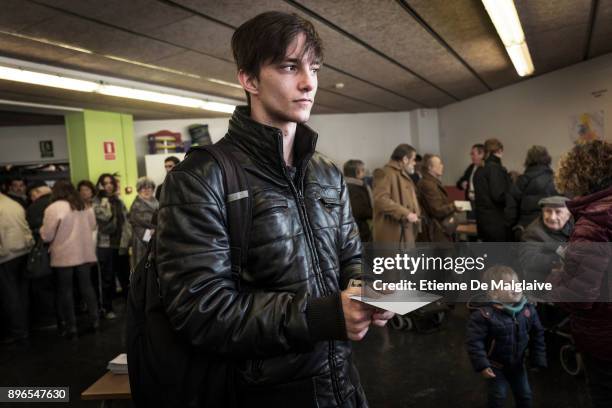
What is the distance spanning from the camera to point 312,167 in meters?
1.28

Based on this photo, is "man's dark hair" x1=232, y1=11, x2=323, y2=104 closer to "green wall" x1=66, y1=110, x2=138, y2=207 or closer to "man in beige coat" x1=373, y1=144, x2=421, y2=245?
"man in beige coat" x1=373, y1=144, x2=421, y2=245

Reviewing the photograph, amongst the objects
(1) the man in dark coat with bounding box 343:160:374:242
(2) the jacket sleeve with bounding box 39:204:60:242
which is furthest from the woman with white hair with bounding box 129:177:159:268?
(1) the man in dark coat with bounding box 343:160:374:242

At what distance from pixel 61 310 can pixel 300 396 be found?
191 inches

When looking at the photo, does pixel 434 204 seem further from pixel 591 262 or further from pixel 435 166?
pixel 591 262

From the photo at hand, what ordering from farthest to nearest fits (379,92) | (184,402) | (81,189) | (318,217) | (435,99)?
1. (435,99)
2. (379,92)
3. (81,189)
4. (318,217)
5. (184,402)

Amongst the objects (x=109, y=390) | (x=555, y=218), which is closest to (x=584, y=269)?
(x=555, y=218)

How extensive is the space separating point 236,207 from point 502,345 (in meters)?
2.23

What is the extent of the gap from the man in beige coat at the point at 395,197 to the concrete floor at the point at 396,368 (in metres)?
1.05

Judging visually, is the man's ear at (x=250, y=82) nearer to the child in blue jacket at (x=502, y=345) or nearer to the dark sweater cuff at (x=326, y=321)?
the dark sweater cuff at (x=326, y=321)

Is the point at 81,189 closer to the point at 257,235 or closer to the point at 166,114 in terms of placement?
the point at 166,114

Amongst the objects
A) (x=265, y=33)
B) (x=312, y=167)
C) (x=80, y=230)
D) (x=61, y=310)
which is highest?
(x=265, y=33)

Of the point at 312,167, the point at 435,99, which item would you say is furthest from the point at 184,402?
the point at 435,99

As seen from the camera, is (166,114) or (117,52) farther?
(166,114)

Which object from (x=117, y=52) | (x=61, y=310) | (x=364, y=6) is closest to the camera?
(x=364, y=6)
